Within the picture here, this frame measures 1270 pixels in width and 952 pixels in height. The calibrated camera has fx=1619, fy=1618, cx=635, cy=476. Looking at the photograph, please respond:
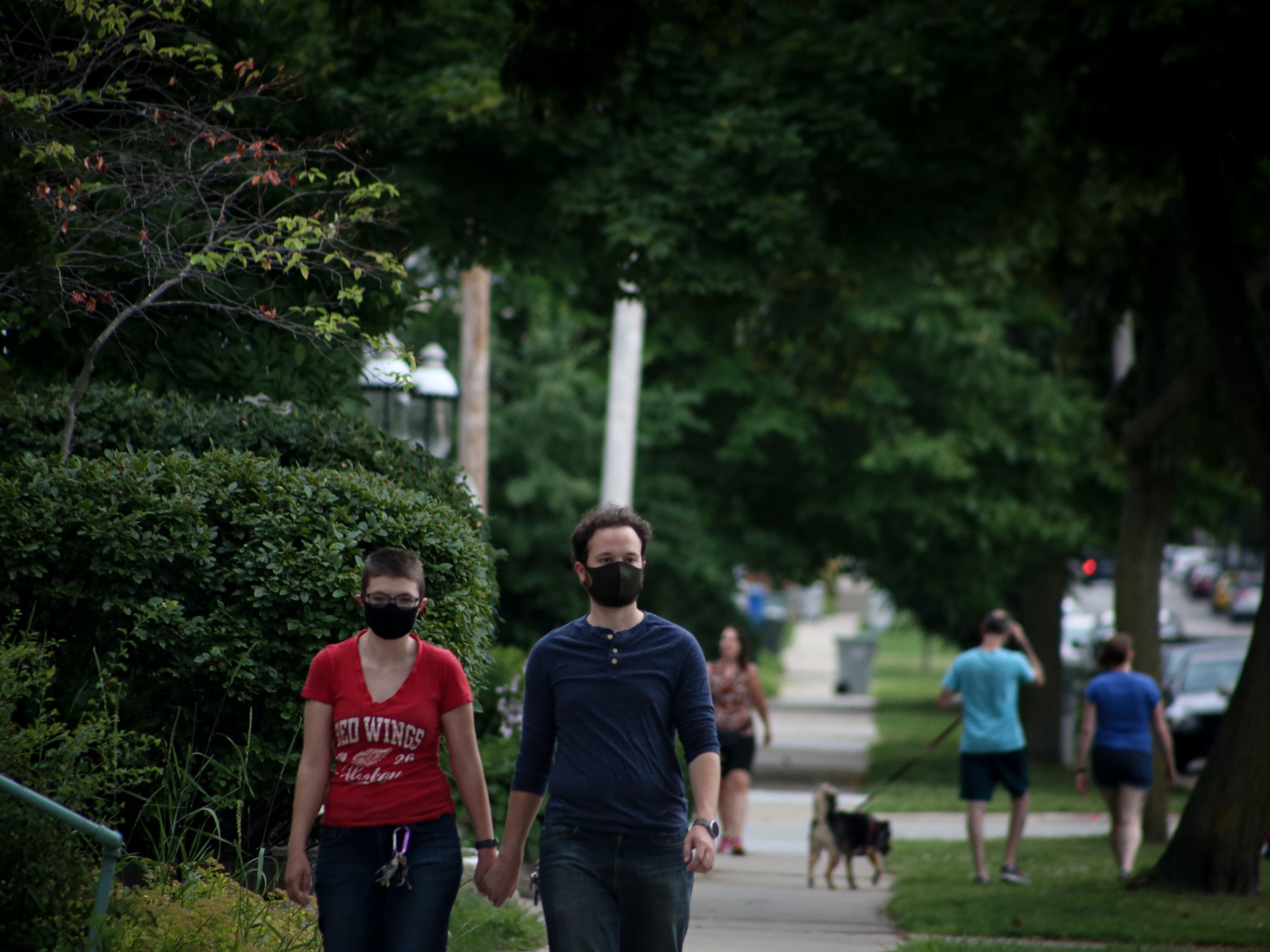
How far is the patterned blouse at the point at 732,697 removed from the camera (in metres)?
13.0

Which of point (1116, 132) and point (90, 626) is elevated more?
point (1116, 132)

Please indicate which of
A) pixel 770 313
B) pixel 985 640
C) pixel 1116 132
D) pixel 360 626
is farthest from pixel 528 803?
pixel 770 313

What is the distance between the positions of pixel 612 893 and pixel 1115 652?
742 centimetres

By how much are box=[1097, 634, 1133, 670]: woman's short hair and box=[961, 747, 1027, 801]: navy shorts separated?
2.81 feet

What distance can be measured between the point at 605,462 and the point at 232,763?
12.2m

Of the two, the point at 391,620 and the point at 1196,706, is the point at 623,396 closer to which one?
the point at 1196,706

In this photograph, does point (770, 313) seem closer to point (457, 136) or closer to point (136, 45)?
point (457, 136)

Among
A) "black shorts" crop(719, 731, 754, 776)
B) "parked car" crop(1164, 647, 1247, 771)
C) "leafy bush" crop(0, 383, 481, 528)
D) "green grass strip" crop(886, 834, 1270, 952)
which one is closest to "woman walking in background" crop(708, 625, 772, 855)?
"black shorts" crop(719, 731, 754, 776)

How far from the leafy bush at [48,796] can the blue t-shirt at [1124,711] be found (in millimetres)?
7217

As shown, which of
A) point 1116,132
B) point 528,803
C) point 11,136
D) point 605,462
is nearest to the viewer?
point 528,803

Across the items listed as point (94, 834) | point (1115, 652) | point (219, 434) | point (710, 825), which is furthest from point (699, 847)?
point (1115, 652)

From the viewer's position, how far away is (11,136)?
6035mm

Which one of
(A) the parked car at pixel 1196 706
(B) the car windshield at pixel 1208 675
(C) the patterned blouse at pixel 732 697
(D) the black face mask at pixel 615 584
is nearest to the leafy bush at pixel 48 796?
(D) the black face mask at pixel 615 584

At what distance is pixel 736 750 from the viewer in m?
13.0
